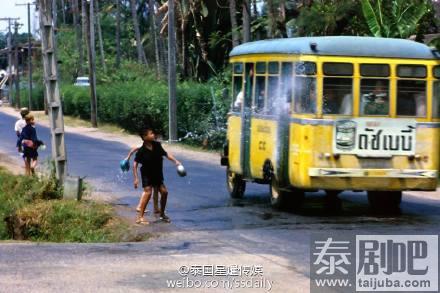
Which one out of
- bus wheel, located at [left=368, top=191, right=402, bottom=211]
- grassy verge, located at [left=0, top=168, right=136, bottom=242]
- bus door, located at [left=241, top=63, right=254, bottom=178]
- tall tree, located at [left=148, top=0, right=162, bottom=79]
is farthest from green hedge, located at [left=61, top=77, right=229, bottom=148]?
tall tree, located at [left=148, top=0, right=162, bottom=79]

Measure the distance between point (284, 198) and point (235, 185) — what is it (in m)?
2.23

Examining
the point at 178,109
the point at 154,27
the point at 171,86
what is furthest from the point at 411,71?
the point at 154,27

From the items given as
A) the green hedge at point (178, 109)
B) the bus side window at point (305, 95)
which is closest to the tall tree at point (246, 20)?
the green hedge at point (178, 109)

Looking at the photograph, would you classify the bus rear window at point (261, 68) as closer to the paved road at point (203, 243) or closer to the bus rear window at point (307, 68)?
the bus rear window at point (307, 68)

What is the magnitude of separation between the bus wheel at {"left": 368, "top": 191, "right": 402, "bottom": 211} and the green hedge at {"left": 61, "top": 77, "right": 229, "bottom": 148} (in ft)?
29.1

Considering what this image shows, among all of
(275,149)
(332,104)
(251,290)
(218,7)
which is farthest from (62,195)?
(218,7)

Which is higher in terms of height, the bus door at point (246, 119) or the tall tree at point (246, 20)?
the tall tree at point (246, 20)

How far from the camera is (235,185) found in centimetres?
1822

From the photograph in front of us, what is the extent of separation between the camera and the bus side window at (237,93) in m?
17.7

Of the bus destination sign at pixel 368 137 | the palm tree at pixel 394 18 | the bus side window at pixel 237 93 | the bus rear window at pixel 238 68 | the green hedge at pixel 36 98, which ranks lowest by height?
the green hedge at pixel 36 98

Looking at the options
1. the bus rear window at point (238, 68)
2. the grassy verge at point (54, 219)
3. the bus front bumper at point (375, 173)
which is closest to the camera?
the bus front bumper at point (375, 173)

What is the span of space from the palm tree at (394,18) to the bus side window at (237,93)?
8.20 meters

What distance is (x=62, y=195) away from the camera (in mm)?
17531

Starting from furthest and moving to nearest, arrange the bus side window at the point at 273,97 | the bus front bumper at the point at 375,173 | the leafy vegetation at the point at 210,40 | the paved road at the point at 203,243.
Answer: the leafy vegetation at the point at 210,40 < the bus side window at the point at 273,97 < the bus front bumper at the point at 375,173 < the paved road at the point at 203,243
